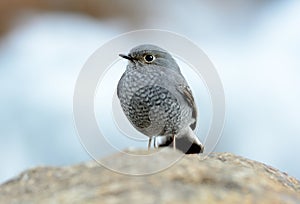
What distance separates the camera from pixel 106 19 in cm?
1333

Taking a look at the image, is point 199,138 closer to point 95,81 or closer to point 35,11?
point 95,81

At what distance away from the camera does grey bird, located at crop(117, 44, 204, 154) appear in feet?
14.6

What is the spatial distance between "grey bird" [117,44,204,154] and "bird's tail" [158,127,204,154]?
65 millimetres

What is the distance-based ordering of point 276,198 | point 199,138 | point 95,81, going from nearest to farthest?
1. point 276,198
2. point 95,81
3. point 199,138

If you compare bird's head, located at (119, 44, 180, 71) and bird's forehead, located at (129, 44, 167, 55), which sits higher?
bird's forehead, located at (129, 44, 167, 55)

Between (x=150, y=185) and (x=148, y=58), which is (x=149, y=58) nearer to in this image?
(x=148, y=58)

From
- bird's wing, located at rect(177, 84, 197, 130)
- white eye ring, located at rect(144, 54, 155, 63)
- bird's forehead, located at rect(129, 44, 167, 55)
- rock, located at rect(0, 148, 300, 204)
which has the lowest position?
rock, located at rect(0, 148, 300, 204)

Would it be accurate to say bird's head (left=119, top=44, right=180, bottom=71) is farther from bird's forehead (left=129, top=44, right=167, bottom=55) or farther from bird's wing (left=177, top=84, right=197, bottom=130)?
bird's wing (left=177, top=84, right=197, bottom=130)

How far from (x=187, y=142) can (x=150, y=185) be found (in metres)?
1.86

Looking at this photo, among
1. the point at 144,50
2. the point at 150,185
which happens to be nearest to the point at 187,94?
the point at 144,50

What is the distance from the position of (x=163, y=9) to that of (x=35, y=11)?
2.81 metres

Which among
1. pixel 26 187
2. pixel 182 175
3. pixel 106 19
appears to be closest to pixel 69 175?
pixel 26 187

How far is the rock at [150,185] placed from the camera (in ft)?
9.80

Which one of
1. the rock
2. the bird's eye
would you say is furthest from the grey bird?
the rock
